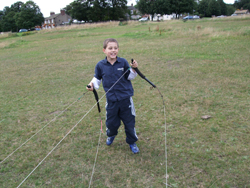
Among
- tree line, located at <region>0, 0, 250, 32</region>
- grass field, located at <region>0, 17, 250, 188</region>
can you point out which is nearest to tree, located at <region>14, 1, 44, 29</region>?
tree line, located at <region>0, 0, 250, 32</region>

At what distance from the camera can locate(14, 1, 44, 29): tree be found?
213 feet

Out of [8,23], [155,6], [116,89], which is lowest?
[116,89]

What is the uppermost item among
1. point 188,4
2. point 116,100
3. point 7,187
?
point 188,4

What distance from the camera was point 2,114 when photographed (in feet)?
17.7

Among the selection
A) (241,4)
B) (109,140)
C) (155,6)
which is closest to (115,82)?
(109,140)

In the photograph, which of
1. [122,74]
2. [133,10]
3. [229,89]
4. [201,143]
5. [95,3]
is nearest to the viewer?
[122,74]

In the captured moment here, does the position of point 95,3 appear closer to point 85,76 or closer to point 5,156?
point 85,76

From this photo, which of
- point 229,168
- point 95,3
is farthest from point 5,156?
point 95,3

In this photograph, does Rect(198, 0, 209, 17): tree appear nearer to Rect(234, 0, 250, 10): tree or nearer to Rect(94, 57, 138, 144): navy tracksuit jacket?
Rect(234, 0, 250, 10): tree

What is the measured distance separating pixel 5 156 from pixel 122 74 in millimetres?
2616

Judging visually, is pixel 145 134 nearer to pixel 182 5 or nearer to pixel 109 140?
pixel 109 140

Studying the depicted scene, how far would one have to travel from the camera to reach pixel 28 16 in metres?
65.4

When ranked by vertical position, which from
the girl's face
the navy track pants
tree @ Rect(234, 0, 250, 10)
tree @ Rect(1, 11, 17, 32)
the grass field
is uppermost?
tree @ Rect(234, 0, 250, 10)

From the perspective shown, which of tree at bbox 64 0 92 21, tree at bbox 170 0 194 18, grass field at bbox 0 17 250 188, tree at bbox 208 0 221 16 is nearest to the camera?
grass field at bbox 0 17 250 188
